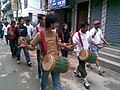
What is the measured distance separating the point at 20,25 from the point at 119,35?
4555 millimetres

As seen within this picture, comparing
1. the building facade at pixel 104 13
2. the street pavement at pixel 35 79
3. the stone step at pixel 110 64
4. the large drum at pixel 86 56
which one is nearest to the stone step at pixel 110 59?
the stone step at pixel 110 64

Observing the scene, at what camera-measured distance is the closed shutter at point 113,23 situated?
329 inches

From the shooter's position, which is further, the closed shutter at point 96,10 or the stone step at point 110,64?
the closed shutter at point 96,10

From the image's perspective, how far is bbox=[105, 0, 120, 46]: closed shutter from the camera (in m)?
8.36

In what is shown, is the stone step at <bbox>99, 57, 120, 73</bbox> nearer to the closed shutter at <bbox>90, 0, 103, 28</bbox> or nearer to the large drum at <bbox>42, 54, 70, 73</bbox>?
the large drum at <bbox>42, 54, 70, 73</bbox>

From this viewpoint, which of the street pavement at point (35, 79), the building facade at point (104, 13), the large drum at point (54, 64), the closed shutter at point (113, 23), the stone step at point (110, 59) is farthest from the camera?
the building facade at point (104, 13)

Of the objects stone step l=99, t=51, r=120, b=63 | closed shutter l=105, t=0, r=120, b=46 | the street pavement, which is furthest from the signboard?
the street pavement

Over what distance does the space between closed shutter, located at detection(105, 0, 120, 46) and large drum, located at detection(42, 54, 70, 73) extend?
579 cm

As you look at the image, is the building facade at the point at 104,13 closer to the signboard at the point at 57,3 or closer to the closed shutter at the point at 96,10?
the closed shutter at the point at 96,10

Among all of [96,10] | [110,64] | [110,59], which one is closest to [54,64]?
[110,64]

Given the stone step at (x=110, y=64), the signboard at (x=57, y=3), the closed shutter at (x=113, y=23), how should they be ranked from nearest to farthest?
1. the stone step at (x=110, y=64)
2. the closed shutter at (x=113, y=23)
3. the signboard at (x=57, y=3)

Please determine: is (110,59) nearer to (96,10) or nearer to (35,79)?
(35,79)

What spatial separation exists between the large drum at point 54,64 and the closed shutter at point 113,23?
5.79 meters

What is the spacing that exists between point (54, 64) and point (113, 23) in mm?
6383
